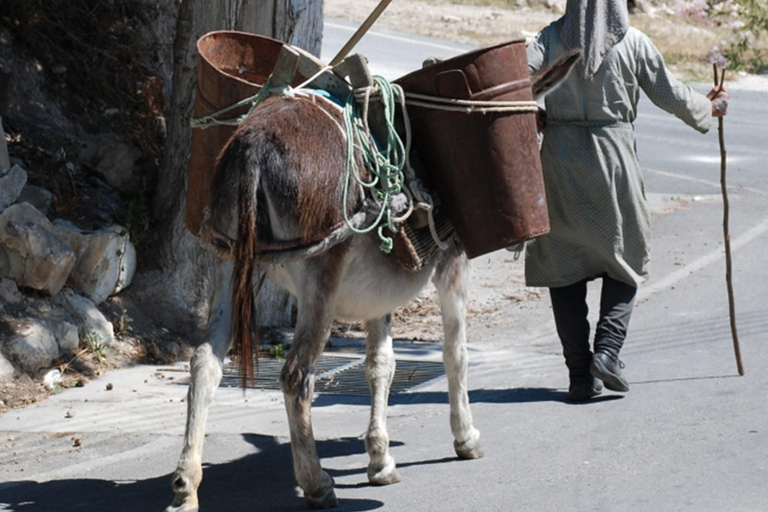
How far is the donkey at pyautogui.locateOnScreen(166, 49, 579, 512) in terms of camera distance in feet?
15.5

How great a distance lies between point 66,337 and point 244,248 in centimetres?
300

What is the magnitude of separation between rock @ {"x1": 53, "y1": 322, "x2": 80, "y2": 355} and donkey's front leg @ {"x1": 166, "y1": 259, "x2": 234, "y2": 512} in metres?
2.55

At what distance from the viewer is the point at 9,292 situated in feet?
24.1

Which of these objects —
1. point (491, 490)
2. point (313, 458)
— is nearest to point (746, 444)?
point (491, 490)

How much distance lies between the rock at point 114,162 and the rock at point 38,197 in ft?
1.78

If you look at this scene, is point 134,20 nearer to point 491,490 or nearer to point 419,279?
point 419,279

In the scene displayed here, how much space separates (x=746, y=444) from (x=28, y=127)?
5.47m

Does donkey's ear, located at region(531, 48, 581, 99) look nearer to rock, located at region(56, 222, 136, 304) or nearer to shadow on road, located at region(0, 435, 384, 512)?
shadow on road, located at region(0, 435, 384, 512)

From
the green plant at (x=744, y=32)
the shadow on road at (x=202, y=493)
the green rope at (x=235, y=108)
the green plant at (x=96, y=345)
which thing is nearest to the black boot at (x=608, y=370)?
the shadow on road at (x=202, y=493)

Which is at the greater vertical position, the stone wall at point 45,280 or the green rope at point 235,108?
the green rope at point 235,108

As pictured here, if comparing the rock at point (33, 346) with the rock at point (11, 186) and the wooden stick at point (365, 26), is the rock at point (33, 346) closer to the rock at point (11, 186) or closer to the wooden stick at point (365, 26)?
the rock at point (11, 186)

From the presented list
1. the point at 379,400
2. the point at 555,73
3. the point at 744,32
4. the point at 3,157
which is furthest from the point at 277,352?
the point at 744,32

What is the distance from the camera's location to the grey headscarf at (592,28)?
6520mm

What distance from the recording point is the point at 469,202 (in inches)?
212
